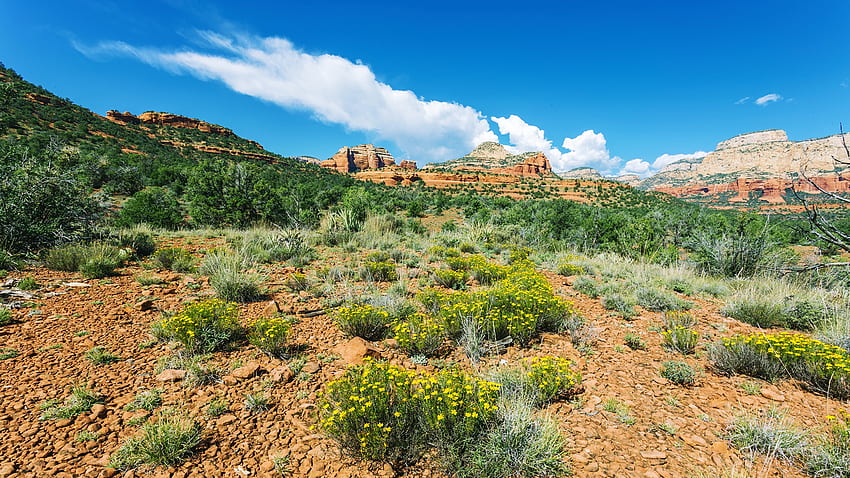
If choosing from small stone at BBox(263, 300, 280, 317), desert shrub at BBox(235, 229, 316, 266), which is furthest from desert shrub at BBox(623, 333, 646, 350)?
desert shrub at BBox(235, 229, 316, 266)

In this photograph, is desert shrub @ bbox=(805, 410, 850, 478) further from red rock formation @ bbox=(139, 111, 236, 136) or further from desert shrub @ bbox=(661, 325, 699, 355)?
red rock formation @ bbox=(139, 111, 236, 136)

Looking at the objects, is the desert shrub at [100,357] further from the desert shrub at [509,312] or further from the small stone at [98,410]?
the desert shrub at [509,312]

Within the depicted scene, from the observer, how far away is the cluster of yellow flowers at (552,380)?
2896 mm

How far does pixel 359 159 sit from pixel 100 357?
14319cm

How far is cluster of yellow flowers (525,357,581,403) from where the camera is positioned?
2.90m

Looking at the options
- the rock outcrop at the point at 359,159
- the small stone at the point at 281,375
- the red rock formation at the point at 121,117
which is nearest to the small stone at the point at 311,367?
the small stone at the point at 281,375

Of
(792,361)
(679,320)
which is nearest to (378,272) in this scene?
(679,320)

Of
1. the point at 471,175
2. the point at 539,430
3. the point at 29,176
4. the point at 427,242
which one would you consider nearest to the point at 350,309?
the point at 539,430

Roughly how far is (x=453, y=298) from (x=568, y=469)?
2747 millimetres

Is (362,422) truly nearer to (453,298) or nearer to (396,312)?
(396,312)

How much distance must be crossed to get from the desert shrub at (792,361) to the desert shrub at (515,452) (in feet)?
8.61

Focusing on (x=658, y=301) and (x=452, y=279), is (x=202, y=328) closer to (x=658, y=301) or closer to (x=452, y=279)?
(x=452, y=279)

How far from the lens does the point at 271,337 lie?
11.5 feet

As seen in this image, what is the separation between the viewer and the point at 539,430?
94.7 inches
